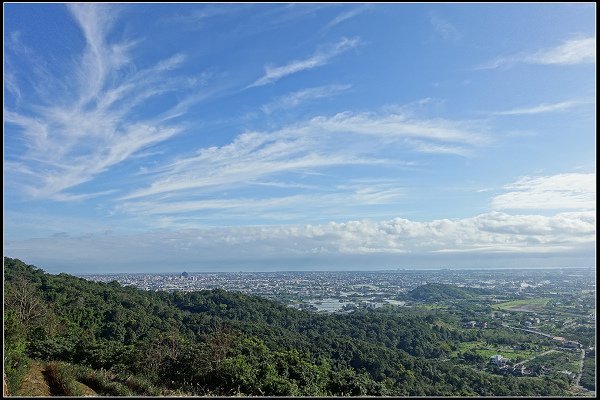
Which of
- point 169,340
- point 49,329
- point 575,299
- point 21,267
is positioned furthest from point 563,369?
point 21,267

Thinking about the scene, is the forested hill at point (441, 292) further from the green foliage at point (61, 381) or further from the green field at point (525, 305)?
the green foliage at point (61, 381)

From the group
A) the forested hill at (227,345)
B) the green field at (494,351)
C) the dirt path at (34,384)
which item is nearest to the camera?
the dirt path at (34,384)

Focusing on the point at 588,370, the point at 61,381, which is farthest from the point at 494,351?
the point at 61,381

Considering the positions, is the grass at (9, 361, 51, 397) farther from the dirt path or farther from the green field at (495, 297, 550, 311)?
the green field at (495, 297, 550, 311)

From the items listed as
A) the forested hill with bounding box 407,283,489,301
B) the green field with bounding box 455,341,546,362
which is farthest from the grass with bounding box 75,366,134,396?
the forested hill with bounding box 407,283,489,301

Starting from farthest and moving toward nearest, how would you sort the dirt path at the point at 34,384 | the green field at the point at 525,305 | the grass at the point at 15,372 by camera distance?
the green field at the point at 525,305 < the dirt path at the point at 34,384 < the grass at the point at 15,372

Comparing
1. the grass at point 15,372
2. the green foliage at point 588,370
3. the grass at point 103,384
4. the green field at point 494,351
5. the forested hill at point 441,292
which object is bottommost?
the forested hill at point 441,292

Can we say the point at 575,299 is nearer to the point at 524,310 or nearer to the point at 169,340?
the point at 524,310

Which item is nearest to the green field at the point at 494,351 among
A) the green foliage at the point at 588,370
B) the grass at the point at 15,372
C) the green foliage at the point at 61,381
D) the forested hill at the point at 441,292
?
the green foliage at the point at 588,370
